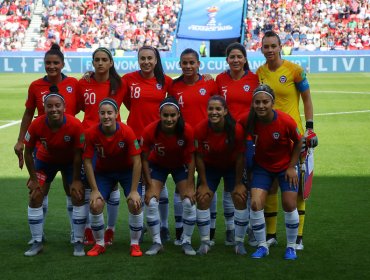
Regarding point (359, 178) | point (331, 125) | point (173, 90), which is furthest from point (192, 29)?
point (173, 90)

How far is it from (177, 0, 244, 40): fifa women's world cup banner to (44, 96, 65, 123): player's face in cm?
3241

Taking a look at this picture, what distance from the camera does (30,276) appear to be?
21.9 ft

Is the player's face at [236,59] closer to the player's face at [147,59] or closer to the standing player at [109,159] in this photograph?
the player's face at [147,59]

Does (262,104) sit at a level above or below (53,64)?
below

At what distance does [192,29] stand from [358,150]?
2583 centimetres

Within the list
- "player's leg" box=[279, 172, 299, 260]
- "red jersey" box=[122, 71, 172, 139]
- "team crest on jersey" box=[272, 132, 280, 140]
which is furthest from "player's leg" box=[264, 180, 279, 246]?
"red jersey" box=[122, 71, 172, 139]

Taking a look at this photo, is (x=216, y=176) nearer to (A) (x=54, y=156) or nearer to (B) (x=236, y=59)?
(B) (x=236, y=59)

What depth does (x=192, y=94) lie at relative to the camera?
317 inches

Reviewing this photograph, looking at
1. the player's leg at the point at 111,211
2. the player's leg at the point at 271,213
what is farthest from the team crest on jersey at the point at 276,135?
the player's leg at the point at 111,211

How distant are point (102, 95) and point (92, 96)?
0.11 m

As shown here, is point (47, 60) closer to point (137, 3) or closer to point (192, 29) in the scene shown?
point (192, 29)

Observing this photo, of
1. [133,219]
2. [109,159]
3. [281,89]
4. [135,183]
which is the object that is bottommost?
[133,219]

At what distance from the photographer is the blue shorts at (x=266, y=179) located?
24.1 ft

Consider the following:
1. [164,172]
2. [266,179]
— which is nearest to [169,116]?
[164,172]
